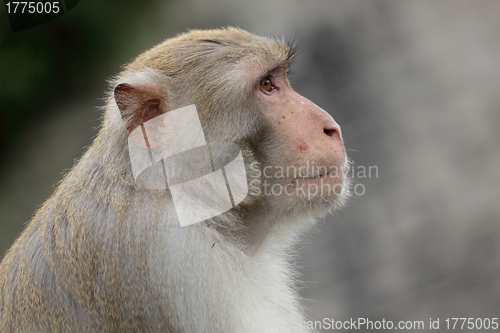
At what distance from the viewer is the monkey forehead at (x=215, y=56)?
2.38 meters

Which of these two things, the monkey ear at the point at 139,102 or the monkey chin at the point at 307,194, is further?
the monkey chin at the point at 307,194

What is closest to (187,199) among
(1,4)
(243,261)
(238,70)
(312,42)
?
(243,261)

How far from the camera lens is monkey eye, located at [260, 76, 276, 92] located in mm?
2506

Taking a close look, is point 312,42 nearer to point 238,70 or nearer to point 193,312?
point 238,70

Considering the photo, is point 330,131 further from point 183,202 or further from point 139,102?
point 139,102

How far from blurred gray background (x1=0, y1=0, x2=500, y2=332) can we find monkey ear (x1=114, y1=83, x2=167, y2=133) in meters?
2.49

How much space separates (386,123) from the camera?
518 cm

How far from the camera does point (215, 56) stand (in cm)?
241

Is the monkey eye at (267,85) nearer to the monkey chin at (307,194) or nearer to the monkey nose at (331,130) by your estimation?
the monkey nose at (331,130)

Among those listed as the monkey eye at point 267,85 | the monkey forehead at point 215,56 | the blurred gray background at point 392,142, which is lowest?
the blurred gray background at point 392,142

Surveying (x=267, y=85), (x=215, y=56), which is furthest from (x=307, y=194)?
(x=215, y=56)

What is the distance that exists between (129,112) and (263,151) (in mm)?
648

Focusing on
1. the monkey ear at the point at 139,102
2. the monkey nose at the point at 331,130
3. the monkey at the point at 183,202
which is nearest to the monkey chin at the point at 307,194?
the monkey at the point at 183,202

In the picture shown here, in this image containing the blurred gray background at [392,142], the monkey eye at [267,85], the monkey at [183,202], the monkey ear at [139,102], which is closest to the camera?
the monkey at [183,202]
